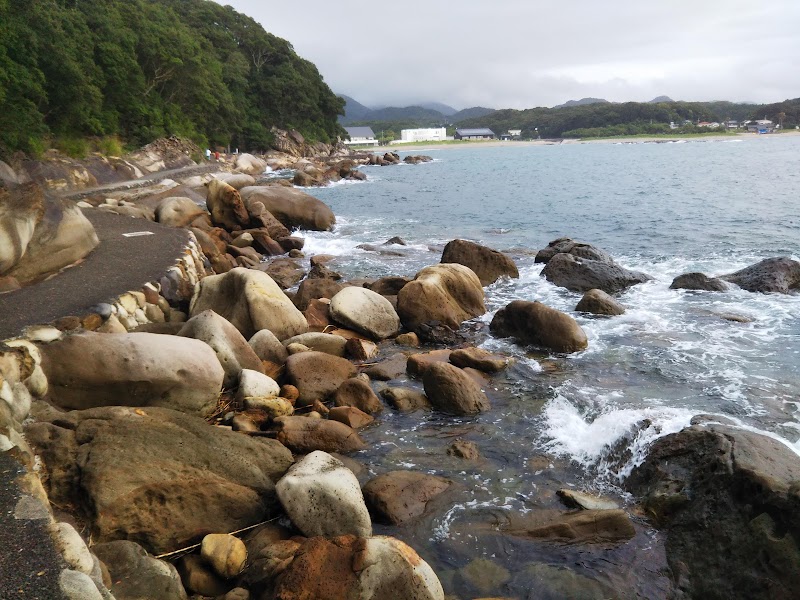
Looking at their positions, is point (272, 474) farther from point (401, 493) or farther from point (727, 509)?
point (727, 509)

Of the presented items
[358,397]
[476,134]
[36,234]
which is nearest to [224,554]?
[358,397]

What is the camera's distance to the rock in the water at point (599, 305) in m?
13.1

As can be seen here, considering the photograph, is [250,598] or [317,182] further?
Answer: [317,182]

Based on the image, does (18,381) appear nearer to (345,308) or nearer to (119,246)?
(345,308)

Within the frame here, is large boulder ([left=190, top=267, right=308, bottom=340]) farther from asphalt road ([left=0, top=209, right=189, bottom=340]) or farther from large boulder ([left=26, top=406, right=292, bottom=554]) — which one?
large boulder ([left=26, top=406, right=292, bottom=554])

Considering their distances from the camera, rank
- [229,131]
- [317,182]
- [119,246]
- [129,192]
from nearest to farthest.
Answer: [119,246] < [129,192] < [317,182] < [229,131]

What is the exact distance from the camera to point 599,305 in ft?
43.1

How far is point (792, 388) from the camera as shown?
9.02 metres

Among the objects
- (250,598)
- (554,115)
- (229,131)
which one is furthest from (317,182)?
(554,115)

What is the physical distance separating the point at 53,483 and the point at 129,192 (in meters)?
23.6

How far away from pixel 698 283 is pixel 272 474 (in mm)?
13203

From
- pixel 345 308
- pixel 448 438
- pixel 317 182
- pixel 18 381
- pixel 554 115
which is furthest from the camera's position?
pixel 554 115

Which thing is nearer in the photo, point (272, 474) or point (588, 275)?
point (272, 474)

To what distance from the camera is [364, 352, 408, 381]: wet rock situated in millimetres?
9750
